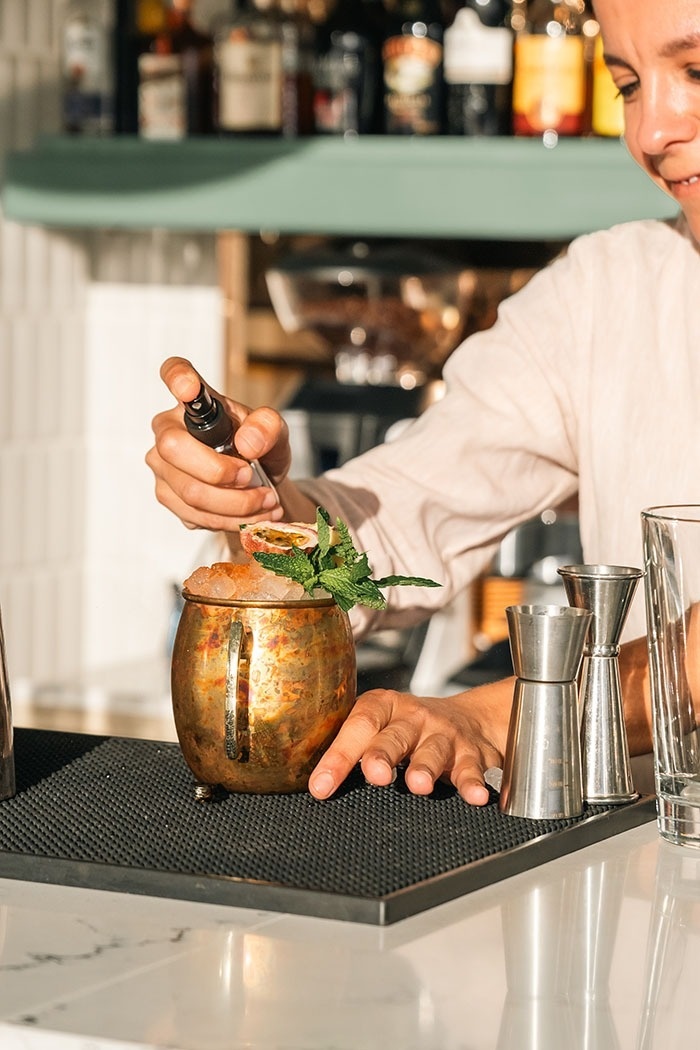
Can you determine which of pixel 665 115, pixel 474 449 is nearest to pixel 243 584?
pixel 665 115

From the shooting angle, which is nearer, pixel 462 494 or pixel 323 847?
pixel 323 847

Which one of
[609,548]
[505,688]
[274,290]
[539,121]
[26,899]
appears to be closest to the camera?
[26,899]

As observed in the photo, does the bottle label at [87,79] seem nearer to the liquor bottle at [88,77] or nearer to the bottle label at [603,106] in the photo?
the liquor bottle at [88,77]

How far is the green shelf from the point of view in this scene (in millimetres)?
2414

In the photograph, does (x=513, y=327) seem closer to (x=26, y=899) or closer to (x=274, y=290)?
(x=26, y=899)

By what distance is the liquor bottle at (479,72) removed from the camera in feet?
8.48

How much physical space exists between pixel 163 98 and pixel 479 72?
0.54 m

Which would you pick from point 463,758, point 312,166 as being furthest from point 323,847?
point 312,166

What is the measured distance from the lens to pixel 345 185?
254 cm

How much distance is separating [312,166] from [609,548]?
3.63ft

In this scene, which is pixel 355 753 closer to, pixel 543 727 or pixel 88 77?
pixel 543 727

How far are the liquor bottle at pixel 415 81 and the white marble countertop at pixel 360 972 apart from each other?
1.87 m

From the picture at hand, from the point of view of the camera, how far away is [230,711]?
995 mm

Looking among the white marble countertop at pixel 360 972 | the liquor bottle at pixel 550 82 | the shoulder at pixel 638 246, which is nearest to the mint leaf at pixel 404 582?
the white marble countertop at pixel 360 972
